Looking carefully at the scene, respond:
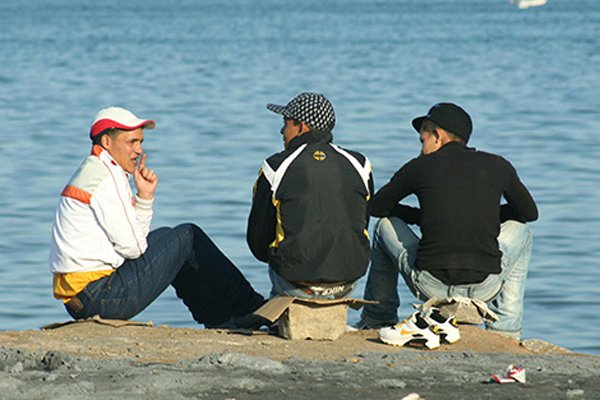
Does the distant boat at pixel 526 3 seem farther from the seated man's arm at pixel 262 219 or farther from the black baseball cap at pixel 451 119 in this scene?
the seated man's arm at pixel 262 219

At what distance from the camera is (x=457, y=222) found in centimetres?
831

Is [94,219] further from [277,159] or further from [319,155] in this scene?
[319,155]

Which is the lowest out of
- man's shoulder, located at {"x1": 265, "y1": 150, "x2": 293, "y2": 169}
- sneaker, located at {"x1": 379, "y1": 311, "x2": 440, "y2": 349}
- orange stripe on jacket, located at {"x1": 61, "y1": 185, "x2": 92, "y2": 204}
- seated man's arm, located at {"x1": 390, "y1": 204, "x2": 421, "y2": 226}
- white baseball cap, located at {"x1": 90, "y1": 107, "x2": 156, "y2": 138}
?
sneaker, located at {"x1": 379, "y1": 311, "x2": 440, "y2": 349}

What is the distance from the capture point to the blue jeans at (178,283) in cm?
819

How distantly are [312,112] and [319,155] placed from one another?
1.03 ft

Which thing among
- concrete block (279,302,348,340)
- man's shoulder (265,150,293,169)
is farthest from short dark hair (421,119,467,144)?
concrete block (279,302,348,340)

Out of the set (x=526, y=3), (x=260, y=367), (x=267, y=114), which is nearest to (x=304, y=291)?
(x=260, y=367)

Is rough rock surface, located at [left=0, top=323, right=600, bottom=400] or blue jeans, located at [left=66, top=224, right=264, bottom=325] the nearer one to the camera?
rough rock surface, located at [left=0, top=323, right=600, bottom=400]

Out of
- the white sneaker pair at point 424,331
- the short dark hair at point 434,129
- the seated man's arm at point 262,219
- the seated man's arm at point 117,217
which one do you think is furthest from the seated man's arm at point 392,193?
the seated man's arm at point 117,217

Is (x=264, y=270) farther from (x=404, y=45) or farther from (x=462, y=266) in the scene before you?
(x=404, y=45)

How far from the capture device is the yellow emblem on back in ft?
26.6

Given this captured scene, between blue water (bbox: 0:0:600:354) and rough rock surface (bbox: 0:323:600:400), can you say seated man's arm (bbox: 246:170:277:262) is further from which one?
blue water (bbox: 0:0:600:354)

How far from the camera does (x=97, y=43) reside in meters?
67.2

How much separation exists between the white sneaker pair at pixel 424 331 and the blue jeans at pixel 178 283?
1171 mm
